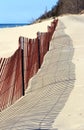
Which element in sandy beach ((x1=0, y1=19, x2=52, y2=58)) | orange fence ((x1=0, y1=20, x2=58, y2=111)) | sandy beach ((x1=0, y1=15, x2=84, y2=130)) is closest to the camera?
sandy beach ((x1=0, y1=15, x2=84, y2=130))

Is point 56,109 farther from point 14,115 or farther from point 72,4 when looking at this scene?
point 72,4

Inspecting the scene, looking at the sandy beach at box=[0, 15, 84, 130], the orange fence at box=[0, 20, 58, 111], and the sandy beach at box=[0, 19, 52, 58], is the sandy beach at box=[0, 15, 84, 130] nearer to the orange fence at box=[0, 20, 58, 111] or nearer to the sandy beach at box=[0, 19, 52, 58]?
the orange fence at box=[0, 20, 58, 111]

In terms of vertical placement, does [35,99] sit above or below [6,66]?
below

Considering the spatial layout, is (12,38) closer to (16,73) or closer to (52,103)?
(16,73)

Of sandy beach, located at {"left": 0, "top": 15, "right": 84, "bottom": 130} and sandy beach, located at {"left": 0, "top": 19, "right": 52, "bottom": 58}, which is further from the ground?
sandy beach, located at {"left": 0, "top": 15, "right": 84, "bottom": 130}

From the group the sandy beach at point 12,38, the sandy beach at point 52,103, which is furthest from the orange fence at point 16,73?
the sandy beach at point 12,38

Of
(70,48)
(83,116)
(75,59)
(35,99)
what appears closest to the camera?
(83,116)

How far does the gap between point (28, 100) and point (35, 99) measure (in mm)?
300

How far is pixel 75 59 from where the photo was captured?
17.1 metres

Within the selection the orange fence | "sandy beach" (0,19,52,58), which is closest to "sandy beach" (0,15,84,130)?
the orange fence

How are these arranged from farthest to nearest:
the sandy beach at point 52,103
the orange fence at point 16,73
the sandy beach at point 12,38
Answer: the sandy beach at point 12,38 < the orange fence at point 16,73 < the sandy beach at point 52,103

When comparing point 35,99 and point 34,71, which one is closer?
point 35,99

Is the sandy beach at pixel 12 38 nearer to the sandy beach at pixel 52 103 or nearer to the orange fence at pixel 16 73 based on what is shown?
the sandy beach at pixel 52 103

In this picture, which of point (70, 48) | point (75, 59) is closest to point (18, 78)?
point (75, 59)
